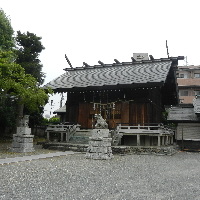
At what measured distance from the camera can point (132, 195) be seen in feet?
15.4

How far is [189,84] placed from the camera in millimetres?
41688

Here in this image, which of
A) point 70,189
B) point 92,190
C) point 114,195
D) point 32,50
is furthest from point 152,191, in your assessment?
point 32,50

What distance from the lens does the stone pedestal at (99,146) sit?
1070 centimetres

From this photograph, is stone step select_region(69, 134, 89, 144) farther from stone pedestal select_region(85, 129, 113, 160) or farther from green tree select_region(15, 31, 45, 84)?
green tree select_region(15, 31, 45, 84)

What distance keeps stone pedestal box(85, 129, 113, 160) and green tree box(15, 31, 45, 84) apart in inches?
631

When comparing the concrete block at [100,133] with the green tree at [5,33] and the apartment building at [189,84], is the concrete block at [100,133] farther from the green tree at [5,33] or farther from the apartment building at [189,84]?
the apartment building at [189,84]

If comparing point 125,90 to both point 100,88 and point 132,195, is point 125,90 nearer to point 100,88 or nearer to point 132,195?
point 100,88

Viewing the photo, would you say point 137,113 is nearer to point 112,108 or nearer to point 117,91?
point 112,108

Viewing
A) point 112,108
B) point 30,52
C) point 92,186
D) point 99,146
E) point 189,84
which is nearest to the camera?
point 92,186

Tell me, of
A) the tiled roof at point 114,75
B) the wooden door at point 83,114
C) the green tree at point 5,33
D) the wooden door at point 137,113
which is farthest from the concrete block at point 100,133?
the green tree at point 5,33

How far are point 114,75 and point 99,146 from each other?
1041cm

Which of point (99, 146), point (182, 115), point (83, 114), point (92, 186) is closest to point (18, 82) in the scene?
point (83, 114)

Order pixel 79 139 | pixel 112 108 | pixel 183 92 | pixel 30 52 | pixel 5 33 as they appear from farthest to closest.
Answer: pixel 183 92
pixel 30 52
pixel 5 33
pixel 112 108
pixel 79 139

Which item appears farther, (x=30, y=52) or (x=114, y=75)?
(x=30, y=52)
